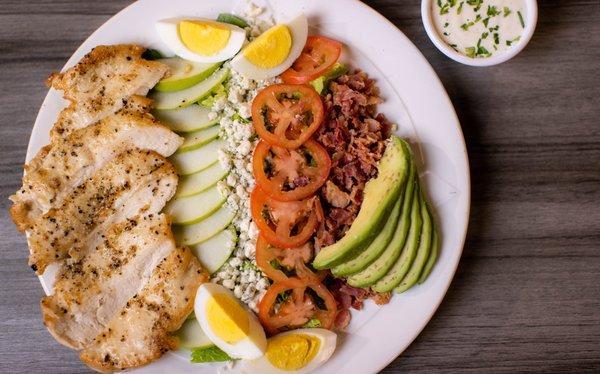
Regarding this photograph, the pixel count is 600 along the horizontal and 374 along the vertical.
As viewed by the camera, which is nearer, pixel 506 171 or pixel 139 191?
pixel 139 191

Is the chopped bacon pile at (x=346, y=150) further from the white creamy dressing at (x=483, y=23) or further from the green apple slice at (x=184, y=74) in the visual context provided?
the green apple slice at (x=184, y=74)

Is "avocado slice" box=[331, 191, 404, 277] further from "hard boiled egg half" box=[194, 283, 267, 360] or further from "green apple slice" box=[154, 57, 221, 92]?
"green apple slice" box=[154, 57, 221, 92]

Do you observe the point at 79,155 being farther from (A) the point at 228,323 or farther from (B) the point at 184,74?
(A) the point at 228,323

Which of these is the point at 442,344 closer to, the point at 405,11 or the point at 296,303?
the point at 296,303

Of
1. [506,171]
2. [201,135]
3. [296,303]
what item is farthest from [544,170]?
[201,135]

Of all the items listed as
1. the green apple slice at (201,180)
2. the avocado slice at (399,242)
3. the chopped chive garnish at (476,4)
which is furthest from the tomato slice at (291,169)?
the chopped chive garnish at (476,4)

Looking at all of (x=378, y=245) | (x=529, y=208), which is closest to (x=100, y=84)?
(x=378, y=245)
